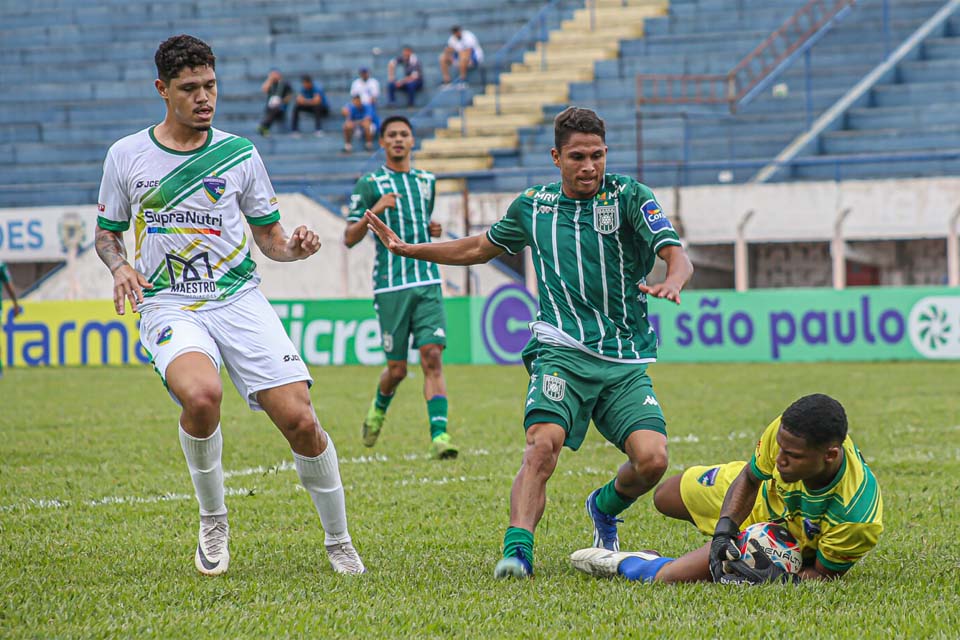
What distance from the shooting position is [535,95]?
2802 cm

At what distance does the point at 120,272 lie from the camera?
5.37 meters

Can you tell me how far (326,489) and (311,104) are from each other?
78.2 ft

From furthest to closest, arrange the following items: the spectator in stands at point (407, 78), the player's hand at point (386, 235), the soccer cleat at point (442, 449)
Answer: the spectator in stands at point (407, 78), the soccer cleat at point (442, 449), the player's hand at point (386, 235)

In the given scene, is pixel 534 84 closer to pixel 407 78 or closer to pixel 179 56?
pixel 407 78

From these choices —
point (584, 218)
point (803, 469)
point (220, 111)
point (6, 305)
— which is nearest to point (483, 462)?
point (584, 218)

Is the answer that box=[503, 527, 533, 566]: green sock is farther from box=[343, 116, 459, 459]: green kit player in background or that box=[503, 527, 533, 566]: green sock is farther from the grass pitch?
box=[343, 116, 459, 459]: green kit player in background

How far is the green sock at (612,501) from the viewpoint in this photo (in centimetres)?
573

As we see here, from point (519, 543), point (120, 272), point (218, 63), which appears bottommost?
point (519, 543)

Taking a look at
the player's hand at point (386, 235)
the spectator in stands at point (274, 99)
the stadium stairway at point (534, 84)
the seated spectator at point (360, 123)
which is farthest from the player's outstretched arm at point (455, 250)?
the spectator in stands at point (274, 99)

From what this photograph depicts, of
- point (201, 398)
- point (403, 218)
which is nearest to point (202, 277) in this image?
point (201, 398)

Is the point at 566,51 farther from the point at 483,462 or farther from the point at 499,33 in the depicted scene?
the point at 483,462

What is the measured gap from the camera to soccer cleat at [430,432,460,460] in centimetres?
939

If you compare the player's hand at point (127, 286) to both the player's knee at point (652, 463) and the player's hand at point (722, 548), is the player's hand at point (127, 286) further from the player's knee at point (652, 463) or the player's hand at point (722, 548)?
the player's hand at point (722, 548)

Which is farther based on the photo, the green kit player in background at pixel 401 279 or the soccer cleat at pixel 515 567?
the green kit player in background at pixel 401 279
